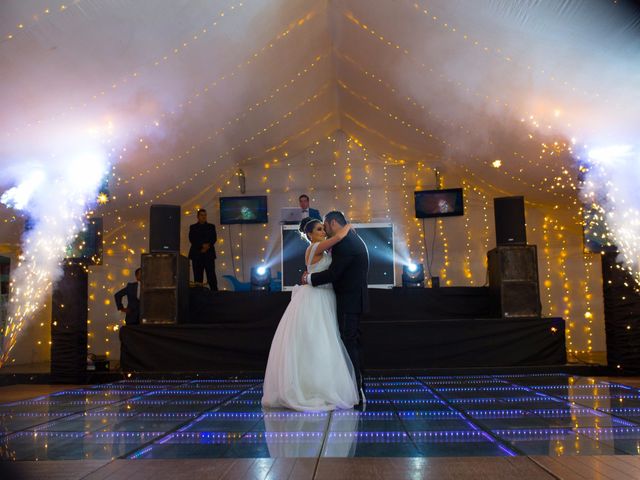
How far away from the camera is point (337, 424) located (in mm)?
3846

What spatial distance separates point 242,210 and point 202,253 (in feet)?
5.28

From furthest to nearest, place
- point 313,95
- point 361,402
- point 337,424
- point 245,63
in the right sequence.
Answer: point 313,95
point 245,63
point 361,402
point 337,424

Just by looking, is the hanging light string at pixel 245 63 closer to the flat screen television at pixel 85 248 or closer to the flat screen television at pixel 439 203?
the flat screen television at pixel 85 248

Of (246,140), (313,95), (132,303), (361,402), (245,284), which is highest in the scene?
(313,95)

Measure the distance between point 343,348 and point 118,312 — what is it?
22.2ft

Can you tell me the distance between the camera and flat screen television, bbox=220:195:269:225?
11.1 meters

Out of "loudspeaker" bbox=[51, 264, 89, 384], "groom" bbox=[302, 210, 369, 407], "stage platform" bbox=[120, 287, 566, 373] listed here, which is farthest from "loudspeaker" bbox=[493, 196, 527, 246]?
"loudspeaker" bbox=[51, 264, 89, 384]

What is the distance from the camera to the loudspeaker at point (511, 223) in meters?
7.78

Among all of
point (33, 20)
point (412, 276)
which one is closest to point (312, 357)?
point (33, 20)

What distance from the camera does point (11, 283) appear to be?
9.26 m

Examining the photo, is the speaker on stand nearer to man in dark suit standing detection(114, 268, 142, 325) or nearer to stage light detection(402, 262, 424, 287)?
stage light detection(402, 262, 424, 287)

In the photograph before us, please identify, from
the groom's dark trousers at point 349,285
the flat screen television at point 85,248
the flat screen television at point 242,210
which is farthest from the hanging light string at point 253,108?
the groom's dark trousers at point 349,285

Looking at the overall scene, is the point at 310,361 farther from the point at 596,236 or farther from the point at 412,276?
the point at 596,236

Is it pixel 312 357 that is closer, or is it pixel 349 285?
pixel 312 357
